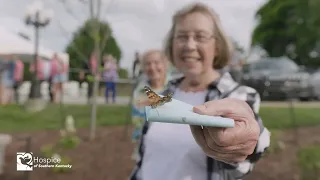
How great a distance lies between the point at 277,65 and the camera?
13.3 feet

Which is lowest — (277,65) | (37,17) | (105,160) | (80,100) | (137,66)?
(105,160)

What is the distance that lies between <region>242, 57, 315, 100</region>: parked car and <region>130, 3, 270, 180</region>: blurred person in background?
218 centimetres

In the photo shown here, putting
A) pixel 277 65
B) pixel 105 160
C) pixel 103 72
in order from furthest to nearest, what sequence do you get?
pixel 277 65, pixel 103 72, pixel 105 160

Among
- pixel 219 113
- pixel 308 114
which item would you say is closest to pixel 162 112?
pixel 219 113

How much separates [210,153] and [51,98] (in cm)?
187

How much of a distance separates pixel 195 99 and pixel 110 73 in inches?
57.0

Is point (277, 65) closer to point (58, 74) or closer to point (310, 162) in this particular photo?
point (310, 162)

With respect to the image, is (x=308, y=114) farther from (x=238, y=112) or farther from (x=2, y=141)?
(x=238, y=112)

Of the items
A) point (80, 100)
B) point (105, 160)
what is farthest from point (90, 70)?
point (105, 160)

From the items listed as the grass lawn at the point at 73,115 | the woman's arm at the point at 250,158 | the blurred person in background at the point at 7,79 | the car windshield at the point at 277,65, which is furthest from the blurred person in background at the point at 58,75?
the car windshield at the point at 277,65

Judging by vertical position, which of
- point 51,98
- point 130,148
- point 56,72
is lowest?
point 130,148

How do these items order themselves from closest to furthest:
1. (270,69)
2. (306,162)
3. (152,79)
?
(152,79), (306,162), (270,69)

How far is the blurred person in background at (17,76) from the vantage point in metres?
2.21

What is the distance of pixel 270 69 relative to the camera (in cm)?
393
